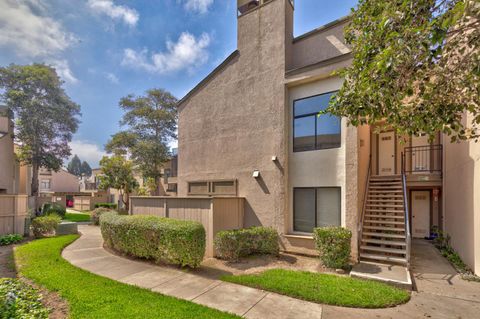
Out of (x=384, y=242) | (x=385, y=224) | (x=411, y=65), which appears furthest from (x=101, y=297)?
(x=385, y=224)

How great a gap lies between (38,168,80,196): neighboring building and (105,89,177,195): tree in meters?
21.2

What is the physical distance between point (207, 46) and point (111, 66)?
474 centimetres

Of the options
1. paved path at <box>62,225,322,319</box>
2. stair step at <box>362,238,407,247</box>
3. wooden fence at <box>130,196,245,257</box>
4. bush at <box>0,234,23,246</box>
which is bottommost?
bush at <box>0,234,23,246</box>

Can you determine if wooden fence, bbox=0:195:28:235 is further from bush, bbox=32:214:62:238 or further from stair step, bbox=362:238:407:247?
stair step, bbox=362:238:407:247

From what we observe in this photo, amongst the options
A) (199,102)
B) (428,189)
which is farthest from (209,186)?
(428,189)

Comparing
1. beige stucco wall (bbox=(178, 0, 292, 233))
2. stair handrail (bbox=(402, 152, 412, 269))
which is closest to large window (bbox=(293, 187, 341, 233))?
beige stucco wall (bbox=(178, 0, 292, 233))

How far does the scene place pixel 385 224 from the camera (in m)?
9.12

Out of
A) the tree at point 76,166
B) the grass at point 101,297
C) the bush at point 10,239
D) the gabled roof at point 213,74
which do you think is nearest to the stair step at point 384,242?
the grass at point 101,297

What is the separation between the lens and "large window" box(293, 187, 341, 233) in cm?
849

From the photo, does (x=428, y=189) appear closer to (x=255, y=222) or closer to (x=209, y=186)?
(x=255, y=222)

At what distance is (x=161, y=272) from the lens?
6.87m

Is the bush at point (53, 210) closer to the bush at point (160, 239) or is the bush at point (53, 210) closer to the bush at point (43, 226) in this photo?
the bush at point (43, 226)

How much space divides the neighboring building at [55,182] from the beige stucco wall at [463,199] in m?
48.5

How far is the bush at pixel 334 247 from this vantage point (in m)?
7.13
